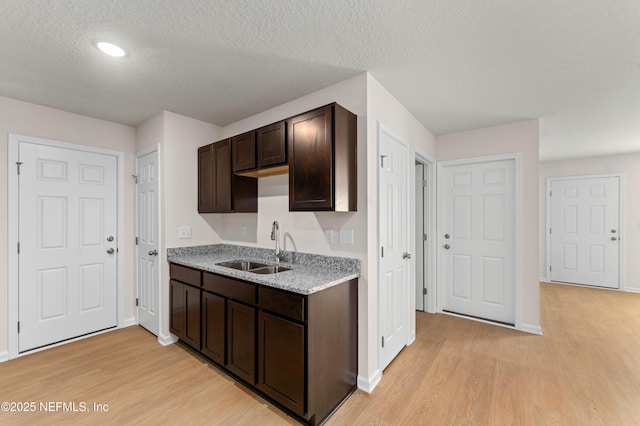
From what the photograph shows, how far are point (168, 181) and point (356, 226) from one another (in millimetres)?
2112

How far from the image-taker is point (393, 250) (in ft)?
8.60

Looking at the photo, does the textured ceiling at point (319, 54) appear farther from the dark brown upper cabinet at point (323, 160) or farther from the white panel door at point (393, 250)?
the white panel door at point (393, 250)

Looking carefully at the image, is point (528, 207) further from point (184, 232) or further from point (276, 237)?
point (184, 232)

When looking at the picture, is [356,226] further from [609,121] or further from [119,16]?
[609,121]

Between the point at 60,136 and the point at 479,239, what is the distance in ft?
16.4

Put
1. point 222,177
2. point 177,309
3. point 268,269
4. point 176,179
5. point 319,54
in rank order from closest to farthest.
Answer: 1. point 319,54
2. point 268,269
3. point 177,309
4. point 222,177
5. point 176,179

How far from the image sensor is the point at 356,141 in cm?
223

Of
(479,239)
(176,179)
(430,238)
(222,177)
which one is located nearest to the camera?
(222,177)

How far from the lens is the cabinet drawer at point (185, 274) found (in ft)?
8.59

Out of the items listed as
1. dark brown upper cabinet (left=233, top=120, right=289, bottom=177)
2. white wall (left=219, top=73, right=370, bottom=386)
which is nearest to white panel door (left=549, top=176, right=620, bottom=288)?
white wall (left=219, top=73, right=370, bottom=386)

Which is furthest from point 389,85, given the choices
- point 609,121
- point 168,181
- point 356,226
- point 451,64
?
point 609,121

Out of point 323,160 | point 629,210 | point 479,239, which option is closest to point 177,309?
point 323,160

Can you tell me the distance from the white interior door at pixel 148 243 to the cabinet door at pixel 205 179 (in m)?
0.44

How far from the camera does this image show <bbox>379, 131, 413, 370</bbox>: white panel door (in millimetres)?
2387
